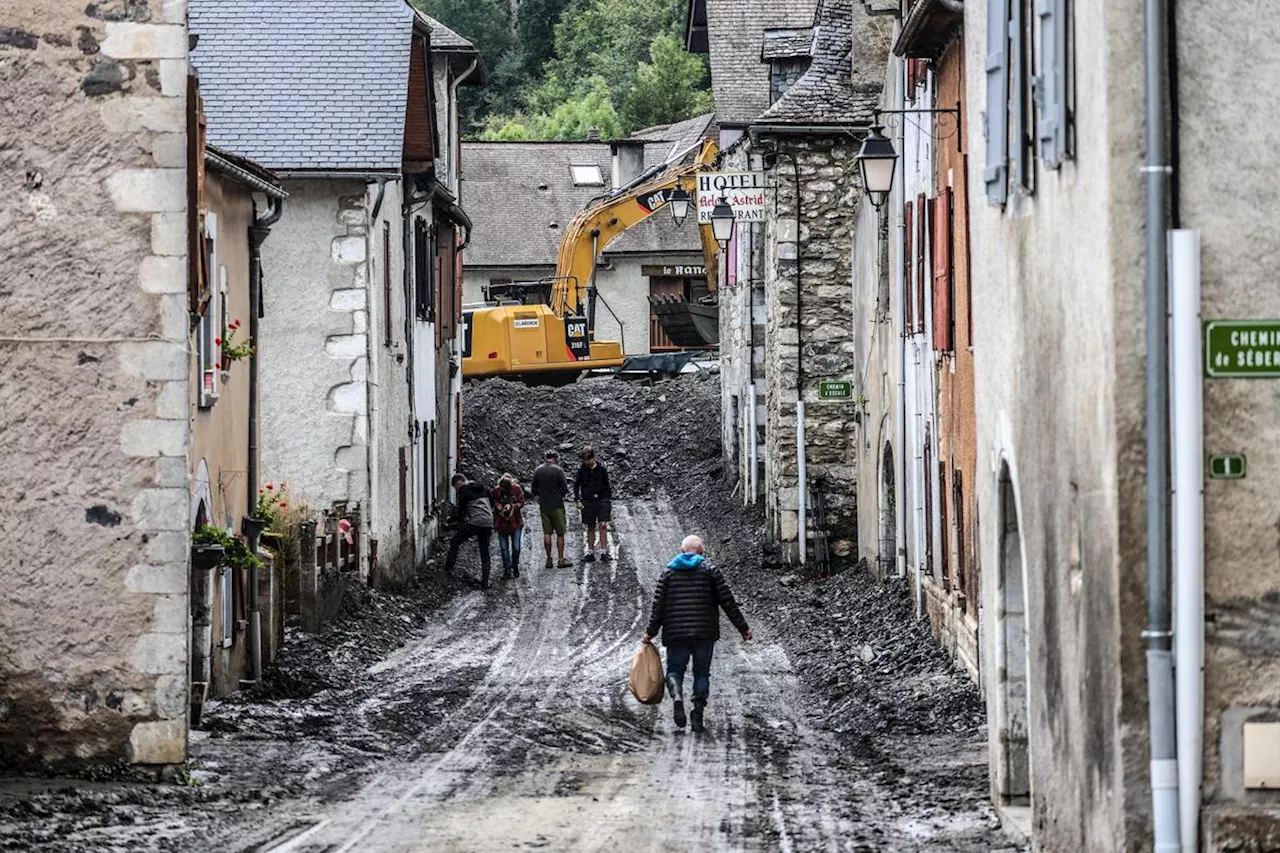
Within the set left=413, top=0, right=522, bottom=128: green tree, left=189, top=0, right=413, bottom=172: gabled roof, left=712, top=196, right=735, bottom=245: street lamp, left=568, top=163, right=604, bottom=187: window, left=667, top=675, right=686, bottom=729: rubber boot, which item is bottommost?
left=667, top=675, right=686, bottom=729: rubber boot

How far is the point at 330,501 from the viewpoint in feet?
74.4

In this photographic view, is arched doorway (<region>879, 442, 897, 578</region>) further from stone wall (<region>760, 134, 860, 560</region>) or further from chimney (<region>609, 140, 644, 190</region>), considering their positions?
chimney (<region>609, 140, 644, 190</region>)

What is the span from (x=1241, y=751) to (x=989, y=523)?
3462mm

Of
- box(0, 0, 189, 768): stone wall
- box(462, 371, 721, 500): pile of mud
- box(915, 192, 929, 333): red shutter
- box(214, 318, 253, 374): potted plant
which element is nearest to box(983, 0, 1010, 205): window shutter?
box(0, 0, 189, 768): stone wall

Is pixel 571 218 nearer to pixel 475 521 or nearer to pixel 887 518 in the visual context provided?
pixel 475 521

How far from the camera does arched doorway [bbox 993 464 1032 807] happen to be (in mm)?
11016

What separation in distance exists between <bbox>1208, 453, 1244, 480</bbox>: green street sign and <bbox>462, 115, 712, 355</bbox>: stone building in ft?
140

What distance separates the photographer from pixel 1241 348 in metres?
7.82

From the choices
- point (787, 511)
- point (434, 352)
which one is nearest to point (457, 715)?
point (787, 511)

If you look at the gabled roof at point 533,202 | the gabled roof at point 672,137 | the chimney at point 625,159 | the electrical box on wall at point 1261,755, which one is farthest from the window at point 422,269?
the chimney at point 625,159

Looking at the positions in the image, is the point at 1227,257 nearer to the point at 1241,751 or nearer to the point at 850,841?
the point at 1241,751

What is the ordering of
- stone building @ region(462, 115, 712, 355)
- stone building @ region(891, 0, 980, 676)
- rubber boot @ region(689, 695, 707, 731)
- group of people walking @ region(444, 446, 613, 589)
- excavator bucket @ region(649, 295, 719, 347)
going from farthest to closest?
stone building @ region(462, 115, 712, 355) → excavator bucket @ region(649, 295, 719, 347) → group of people walking @ region(444, 446, 613, 589) → stone building @ region(891, 0, 980, 676) → rubber boot @ region(689, 695, 707, 731)

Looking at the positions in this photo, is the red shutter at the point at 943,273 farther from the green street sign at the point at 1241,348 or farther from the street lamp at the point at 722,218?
the green street sign at the point at 1241,348

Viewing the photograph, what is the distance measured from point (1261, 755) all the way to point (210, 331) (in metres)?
9.59
